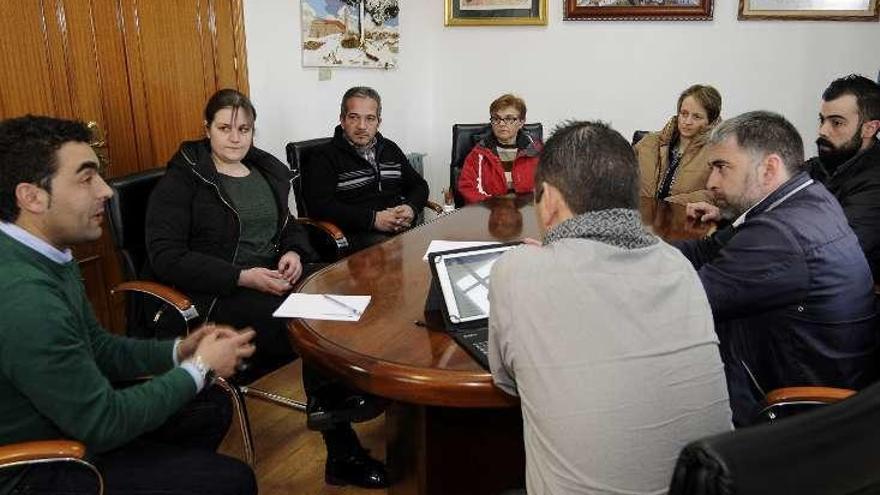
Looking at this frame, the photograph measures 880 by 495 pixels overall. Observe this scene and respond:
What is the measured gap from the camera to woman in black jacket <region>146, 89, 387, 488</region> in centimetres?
224

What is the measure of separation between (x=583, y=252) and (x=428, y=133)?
409 centimetres

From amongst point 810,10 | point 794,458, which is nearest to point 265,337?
point 794,458

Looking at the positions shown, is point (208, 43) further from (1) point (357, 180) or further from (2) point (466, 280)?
(2) point (466, 280)

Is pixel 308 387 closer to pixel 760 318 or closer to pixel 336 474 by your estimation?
pixel 336 474

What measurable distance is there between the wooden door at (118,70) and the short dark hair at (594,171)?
216 cm

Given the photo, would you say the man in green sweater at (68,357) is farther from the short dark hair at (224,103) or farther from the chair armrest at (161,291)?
the short dark hair at (224,103)

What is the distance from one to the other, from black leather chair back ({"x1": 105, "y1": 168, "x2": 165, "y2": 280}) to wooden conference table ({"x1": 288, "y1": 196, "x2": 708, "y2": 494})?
2.50 ft

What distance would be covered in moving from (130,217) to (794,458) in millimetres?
2154

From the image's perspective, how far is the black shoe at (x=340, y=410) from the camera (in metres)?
1.74

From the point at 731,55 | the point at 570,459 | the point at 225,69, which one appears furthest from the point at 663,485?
the point at 731,55

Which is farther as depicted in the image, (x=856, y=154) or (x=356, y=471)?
(x=856, y=154)

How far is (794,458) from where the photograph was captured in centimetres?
68

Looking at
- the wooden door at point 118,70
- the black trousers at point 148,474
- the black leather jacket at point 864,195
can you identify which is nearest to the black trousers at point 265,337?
the black trousers at point 148,474

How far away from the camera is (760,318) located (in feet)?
5.48
